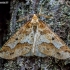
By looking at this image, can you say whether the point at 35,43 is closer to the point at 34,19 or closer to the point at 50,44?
the point at 50,44

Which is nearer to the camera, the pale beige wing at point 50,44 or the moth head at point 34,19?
the pale beige wing at point 50,44

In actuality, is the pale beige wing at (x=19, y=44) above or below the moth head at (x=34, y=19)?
below

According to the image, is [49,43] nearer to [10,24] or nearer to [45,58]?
[45,58]

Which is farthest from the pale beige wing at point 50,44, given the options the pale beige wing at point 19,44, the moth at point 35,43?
the pale beige wing at point 19,44

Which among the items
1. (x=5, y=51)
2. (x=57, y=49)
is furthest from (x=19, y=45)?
(x=57, y=49)

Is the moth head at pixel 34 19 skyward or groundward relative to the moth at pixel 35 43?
skyward

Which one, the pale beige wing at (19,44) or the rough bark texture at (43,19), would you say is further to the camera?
the pale beige wing at (19,44)

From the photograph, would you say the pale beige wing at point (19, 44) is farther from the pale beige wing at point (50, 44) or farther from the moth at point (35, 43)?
the pale beige wing at point (50, 44)
